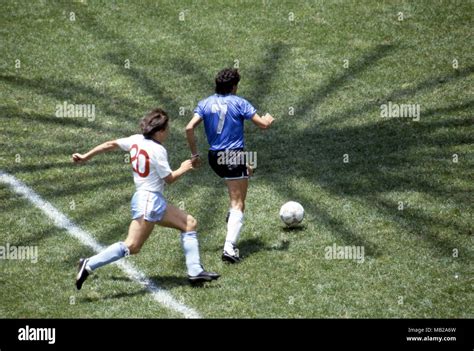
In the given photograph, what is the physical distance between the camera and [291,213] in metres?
12.9

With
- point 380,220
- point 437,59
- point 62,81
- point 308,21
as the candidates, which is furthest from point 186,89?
point 380,220

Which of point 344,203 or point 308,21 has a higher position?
point 308,21

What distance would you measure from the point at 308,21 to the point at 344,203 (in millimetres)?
7744

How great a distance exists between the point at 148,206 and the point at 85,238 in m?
2.46

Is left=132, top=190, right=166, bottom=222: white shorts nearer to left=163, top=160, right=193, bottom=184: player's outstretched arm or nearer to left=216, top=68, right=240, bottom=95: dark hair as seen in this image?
left=163, top=160, right=193, bottom=184: player's outstretched arm

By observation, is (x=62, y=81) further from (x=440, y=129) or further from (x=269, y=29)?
(x=440, y=129)

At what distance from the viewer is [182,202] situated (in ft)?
46.8

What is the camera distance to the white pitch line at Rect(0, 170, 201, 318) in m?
10.9

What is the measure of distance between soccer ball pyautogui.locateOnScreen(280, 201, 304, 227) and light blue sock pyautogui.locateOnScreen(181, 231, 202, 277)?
2037mm
